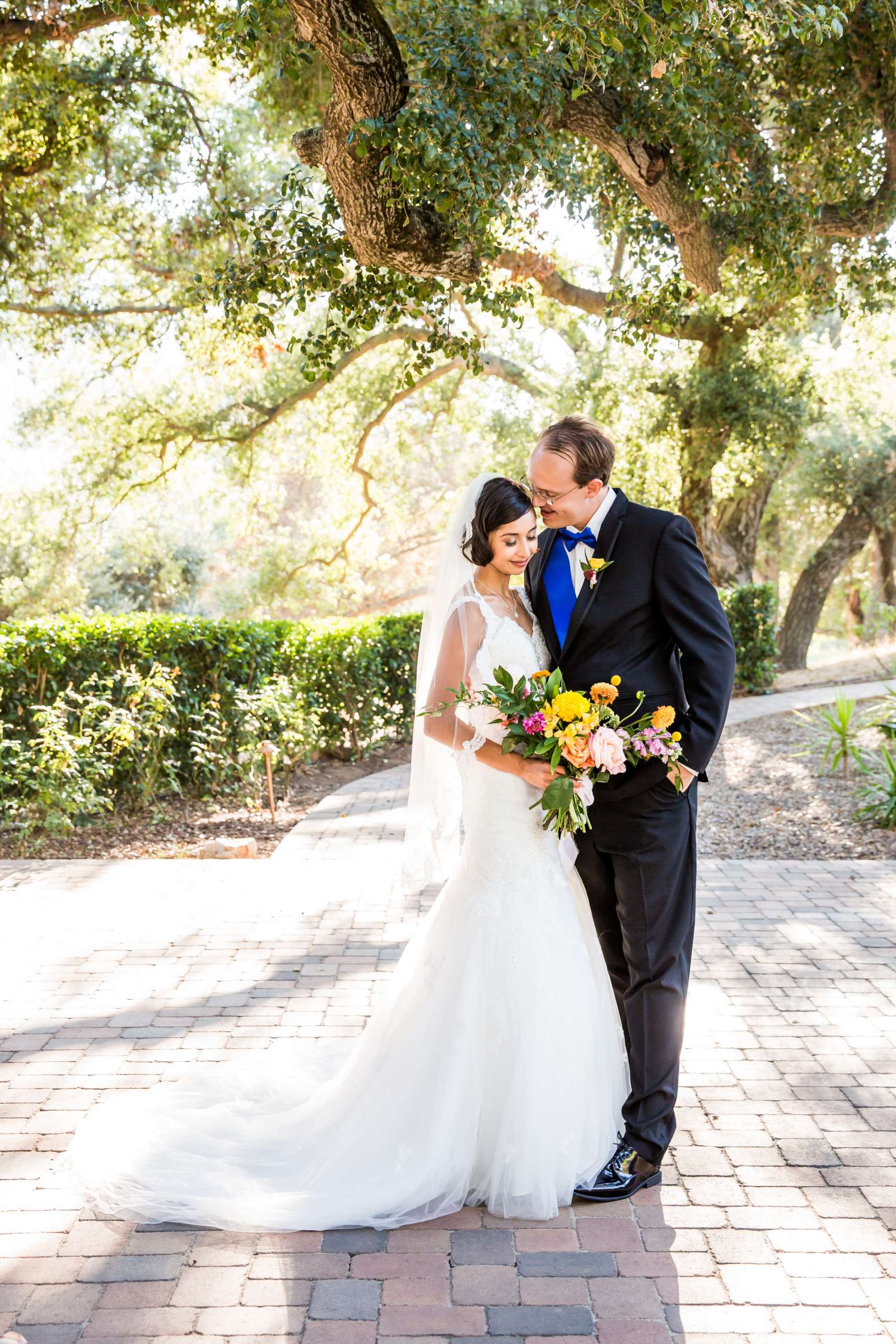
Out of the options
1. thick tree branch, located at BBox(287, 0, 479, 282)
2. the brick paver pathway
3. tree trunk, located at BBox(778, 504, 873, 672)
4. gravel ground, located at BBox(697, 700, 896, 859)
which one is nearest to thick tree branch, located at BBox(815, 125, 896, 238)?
thick tree branch, located at BBox(287, 0, 479, 282)

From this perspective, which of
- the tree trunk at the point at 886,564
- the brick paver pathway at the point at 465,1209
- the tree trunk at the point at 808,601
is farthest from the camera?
the tree trunk at the point at 886,564

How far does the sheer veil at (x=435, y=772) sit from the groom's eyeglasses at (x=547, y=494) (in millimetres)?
157

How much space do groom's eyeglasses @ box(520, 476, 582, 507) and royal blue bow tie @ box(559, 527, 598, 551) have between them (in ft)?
0.37

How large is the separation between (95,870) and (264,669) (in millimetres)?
2789

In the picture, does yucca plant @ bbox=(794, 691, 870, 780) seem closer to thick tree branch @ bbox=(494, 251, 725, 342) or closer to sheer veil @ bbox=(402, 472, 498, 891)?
thick tree branch @ bbox=(494, 251, 725, 342)

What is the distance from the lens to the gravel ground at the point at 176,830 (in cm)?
703

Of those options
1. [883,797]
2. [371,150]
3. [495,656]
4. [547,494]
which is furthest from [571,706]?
[883,797]

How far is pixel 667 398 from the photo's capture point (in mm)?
14508

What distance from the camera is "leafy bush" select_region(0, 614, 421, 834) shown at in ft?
23.9

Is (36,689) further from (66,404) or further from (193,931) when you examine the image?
(66,404)

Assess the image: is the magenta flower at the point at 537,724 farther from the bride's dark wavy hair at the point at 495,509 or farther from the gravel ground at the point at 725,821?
the gravel ground at the point at 725,821

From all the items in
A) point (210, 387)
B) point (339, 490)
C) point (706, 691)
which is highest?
point (210, 387)

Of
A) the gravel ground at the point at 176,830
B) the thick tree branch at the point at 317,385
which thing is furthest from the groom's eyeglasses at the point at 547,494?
the thick tree branch at the point at 317,385

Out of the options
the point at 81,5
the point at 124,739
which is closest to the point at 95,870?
the point at 124,739
